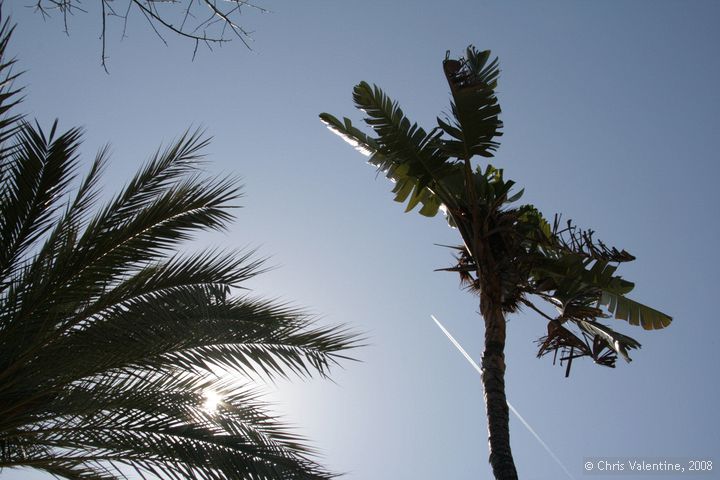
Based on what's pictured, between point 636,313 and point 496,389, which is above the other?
point 636,313

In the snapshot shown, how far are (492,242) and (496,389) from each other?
69.1 inches

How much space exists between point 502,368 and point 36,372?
434 centimetres

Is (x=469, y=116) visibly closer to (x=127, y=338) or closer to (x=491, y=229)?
(x=491, y=229)

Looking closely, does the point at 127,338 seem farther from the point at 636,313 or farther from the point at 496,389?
the point at 636,313

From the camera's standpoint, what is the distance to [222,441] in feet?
17.4

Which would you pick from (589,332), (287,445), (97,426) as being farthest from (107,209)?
(589,332)

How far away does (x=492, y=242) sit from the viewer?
7.59 metres

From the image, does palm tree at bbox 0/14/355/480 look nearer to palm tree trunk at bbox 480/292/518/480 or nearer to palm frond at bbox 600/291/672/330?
palm tree trunk at bbox 480/292/518/480

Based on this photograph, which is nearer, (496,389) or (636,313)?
(496,389)

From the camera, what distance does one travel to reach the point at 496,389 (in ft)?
21.8

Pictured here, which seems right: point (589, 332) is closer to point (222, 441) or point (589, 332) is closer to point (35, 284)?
point (222, 441)

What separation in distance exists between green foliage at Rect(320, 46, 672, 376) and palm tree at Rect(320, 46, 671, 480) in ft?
0.04

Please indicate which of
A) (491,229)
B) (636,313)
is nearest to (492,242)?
(491,229)

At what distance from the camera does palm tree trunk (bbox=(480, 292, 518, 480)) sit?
20.0 ft
